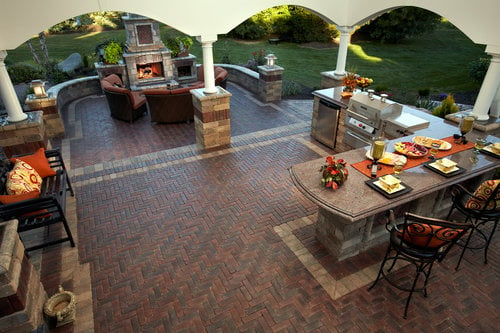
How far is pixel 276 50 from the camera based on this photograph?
72.0 feet

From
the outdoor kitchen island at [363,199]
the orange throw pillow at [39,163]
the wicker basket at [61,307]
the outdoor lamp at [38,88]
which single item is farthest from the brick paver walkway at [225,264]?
the outdoor lamp at [38,88]

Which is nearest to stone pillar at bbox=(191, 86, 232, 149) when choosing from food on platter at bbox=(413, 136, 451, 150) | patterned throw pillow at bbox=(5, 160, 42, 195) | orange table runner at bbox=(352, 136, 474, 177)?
patterned throw pillow at bbox=(5, 160, 42, 195)

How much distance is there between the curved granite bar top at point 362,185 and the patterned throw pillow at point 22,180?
3.88m

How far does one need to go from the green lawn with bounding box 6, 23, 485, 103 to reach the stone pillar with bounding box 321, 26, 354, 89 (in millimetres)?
3985

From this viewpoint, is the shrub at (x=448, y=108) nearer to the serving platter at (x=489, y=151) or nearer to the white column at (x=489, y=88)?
the white column at (x=489, y=88)

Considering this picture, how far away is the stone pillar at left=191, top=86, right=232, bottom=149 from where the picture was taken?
723cm

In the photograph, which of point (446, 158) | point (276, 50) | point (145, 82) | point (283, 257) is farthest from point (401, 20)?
point (283, 257)

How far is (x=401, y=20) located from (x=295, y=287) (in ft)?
79.0

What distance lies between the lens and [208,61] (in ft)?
23.2

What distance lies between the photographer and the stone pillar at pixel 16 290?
2975 millimetres

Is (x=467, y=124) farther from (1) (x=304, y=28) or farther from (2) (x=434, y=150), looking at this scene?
(1) (x=304, y=28)

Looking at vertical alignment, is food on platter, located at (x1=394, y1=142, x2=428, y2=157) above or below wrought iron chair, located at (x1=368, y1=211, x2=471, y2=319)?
above

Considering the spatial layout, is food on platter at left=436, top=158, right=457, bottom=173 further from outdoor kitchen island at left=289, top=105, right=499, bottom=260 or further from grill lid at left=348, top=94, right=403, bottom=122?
grill lid at left=348, top=94, right=403, bottom=122

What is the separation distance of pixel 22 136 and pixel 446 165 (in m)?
7.60
